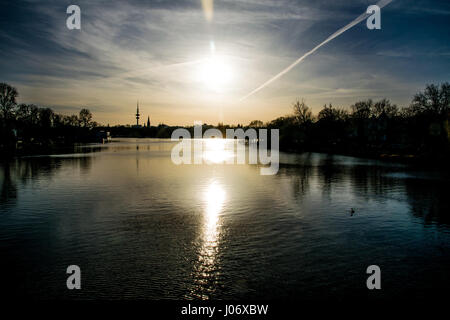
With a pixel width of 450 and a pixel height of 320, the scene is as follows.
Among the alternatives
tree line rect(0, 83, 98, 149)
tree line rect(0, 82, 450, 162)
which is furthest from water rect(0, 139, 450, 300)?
tree line rect(0, 83, 98, 149)

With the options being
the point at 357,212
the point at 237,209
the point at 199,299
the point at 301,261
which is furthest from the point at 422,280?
the point at 237,209

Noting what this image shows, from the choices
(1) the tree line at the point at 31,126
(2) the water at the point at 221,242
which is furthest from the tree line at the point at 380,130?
(1) the tree line at the point at 31,126

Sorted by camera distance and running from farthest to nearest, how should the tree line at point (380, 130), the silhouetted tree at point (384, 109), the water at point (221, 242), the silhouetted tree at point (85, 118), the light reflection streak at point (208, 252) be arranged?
the silhouetted tree at point (85, 118), the silhouetted tree at point (384, 109), the tree line at point (380, 130), the water at point (221, 242), the light reflection streak at point (208, 252)

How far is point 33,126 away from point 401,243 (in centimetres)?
11251

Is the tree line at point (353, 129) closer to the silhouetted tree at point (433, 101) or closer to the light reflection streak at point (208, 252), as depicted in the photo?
the silhouetted tree at point (433, 101)

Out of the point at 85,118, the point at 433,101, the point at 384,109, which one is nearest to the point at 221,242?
the point at 433,101

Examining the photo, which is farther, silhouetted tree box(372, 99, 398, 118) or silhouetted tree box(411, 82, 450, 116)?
silhouetted tree box(372, 99, 398, 118)

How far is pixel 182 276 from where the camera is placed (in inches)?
399

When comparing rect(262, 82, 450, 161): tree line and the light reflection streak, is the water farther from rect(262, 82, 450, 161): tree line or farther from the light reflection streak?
rect(262, 82, 450, 161): tree line

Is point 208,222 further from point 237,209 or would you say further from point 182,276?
point 182,276

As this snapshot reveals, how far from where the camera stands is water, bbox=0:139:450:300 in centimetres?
961

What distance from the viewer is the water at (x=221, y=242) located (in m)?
9.61

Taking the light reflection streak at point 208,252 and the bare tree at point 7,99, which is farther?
the bare tree at point 7,99

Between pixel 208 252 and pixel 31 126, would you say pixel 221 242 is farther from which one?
pixel 31 126
